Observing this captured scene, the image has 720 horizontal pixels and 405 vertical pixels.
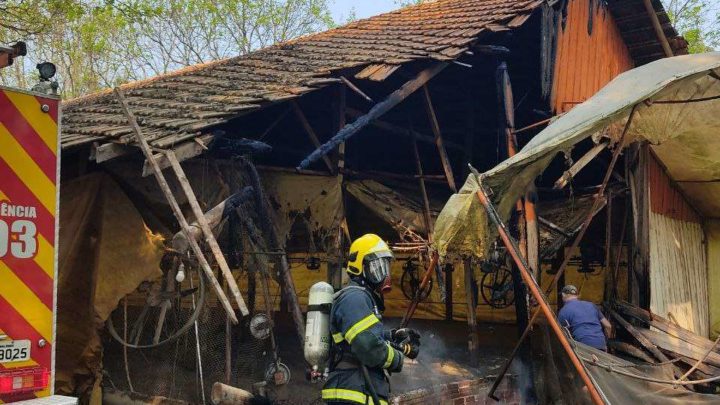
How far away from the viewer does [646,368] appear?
565 centimetres

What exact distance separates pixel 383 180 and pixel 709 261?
22.0 feet

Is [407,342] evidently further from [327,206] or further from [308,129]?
[308,129]

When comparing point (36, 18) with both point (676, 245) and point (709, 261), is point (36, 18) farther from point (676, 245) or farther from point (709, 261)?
point (709, 261)

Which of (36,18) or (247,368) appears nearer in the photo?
(247,368)

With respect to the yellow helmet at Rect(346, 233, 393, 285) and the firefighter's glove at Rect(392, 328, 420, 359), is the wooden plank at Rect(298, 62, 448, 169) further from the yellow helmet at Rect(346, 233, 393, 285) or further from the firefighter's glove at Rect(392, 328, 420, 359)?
the firefighter's glove at Rect(392, 328, 420, 359)

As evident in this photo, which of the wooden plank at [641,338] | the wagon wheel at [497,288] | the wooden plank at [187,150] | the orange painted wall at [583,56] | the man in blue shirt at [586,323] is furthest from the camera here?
the wagon wheel at [497,288]

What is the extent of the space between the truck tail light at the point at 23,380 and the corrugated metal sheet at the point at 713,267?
11243 millimetres

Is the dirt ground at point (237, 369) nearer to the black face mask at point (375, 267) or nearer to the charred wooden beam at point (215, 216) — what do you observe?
the charred wooden beam at point (215, 216)

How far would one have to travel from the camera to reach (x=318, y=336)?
4.34 m

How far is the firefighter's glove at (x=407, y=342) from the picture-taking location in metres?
4.39

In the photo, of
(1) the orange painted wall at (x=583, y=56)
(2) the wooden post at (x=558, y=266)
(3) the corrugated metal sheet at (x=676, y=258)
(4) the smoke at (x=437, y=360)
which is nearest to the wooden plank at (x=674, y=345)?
(3) the corrugated metal sheet at (x=676, y=258)

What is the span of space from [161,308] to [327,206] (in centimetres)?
220

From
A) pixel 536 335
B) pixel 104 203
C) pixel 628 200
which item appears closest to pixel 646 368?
pixel 536 335

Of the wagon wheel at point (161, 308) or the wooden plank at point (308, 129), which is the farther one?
the wooden plank at point (308, 129)
